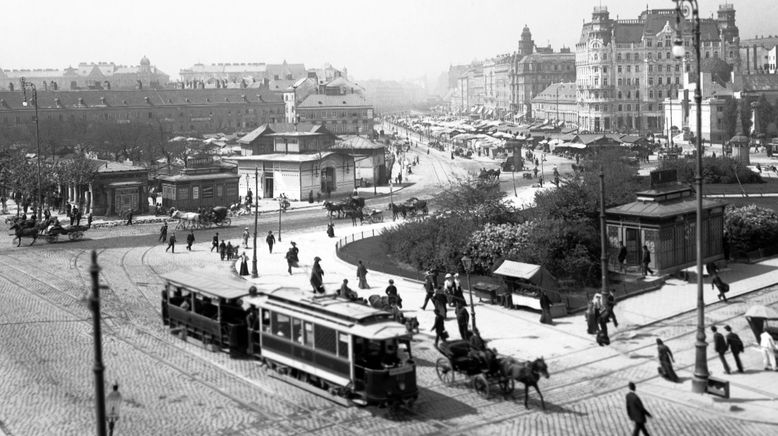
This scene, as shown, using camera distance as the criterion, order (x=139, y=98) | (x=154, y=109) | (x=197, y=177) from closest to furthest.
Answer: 1. (x=197, y=177)
2. (x=139, y=98)
3. (x=154, y=109)

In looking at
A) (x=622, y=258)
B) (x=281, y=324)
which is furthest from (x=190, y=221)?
(x=281, y=324)

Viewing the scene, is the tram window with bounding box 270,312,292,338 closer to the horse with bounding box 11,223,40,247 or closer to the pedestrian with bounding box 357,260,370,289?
the pedestrian with bounding box 357,260,370,289

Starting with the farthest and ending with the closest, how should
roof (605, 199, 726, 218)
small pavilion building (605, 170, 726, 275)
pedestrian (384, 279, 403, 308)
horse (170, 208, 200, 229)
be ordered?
horse (170, 208, 200, 229), roof (605, 199, 726, 218), small pavilion building (605, 170, 726, 275), pedestrian (384, 279, 403, 308)

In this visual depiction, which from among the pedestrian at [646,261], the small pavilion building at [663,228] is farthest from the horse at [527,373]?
the small pavilion building at [663,228]

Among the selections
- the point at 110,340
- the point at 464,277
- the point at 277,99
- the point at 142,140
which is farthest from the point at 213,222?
the point at 277,99

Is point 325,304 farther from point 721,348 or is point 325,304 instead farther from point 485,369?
point 721,348

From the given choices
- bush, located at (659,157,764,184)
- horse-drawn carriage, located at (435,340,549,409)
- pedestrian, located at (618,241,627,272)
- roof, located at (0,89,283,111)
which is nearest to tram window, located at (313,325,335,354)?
horse-drawn carriage, located at (435,340,549,409)

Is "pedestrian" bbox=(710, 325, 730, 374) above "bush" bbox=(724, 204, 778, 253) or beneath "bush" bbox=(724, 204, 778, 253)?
beneath

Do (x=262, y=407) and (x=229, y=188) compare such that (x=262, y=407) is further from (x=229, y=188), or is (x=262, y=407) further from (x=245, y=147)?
(x=245, y=147)
